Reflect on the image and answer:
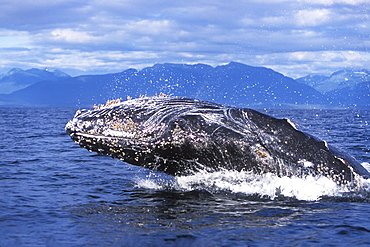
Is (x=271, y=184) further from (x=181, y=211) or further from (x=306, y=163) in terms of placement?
(x=181, y=211)

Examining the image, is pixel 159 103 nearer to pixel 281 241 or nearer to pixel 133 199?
pixel 133 199

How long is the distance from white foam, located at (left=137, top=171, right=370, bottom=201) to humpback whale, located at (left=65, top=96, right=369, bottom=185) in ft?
0.52

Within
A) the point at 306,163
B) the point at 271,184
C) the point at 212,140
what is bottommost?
the point at 271,184

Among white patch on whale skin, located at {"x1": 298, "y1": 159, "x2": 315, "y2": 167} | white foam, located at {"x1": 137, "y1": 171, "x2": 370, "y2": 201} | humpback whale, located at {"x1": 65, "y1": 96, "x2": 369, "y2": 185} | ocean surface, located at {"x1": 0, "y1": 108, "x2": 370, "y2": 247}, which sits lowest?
ocean surface, located at {"x1": 0, "y1": 108, "x2": 370, "y2": 247}

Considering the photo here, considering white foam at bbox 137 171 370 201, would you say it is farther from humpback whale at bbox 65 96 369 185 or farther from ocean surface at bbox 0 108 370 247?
humpback whale at bbox 65 96 369 185

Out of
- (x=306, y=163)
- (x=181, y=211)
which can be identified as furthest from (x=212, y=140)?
(x=306, y=163)

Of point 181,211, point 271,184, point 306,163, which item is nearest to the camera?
point 181,211

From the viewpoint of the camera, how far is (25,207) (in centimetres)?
893

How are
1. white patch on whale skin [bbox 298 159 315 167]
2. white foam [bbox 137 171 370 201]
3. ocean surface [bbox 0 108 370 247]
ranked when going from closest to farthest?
ocean surface [bbox 0 108 370 247] → white patch on whale skin [bbox 298 159 315 167] → white foam [bbox 137 171 370 201]

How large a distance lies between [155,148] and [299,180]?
10.0 feet

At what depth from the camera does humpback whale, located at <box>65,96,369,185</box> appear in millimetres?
8984

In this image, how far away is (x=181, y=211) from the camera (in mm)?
8633

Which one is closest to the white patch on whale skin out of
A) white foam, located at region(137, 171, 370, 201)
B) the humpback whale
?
the humpback whale

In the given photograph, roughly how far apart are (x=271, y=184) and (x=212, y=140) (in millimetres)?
1593
